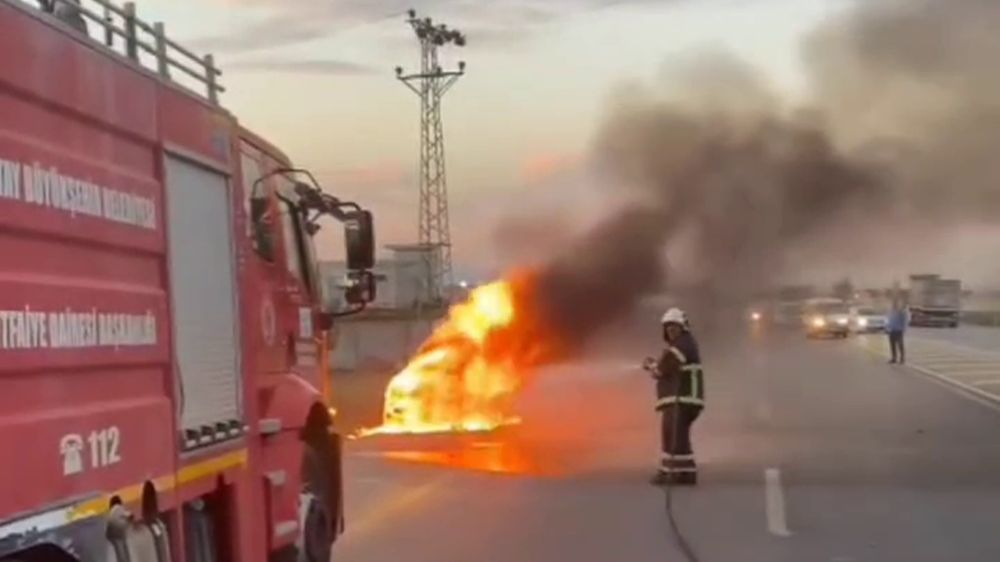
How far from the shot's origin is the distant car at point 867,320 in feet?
260

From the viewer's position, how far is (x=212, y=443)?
7.15 meters

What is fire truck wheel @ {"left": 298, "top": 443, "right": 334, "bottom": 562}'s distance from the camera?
9320mm

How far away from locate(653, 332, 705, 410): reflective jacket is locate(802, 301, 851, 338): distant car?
170 feet

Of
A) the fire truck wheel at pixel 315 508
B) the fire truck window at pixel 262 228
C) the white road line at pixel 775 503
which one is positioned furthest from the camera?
the white road line at pixel 775 503

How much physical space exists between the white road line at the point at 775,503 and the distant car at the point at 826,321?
167ft

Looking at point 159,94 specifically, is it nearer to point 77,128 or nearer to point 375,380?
point 77,128

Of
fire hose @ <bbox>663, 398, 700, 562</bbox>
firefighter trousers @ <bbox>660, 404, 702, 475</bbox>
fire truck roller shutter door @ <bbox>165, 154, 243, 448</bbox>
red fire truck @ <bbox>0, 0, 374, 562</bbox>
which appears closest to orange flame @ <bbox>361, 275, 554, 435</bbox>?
firefighter trousers @ <bbox>660, 404, 702, 475</bbox>

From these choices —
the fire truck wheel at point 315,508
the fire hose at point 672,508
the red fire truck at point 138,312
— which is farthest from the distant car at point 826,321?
the red fire truck at point 138,312

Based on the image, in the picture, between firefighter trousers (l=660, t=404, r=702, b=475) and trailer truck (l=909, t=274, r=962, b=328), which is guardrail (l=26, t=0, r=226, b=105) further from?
trailer truck (l=909, t=274, r=962, b=328)

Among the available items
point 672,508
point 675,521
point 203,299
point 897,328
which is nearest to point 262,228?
point 203,299

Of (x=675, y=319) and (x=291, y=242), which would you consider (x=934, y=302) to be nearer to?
(x=675, y=319)

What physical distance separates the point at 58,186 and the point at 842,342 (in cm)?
6066

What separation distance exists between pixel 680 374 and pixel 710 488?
45.8 inches

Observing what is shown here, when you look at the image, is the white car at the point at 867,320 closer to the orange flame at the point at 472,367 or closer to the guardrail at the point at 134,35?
the orange flame at the point at 472,367
